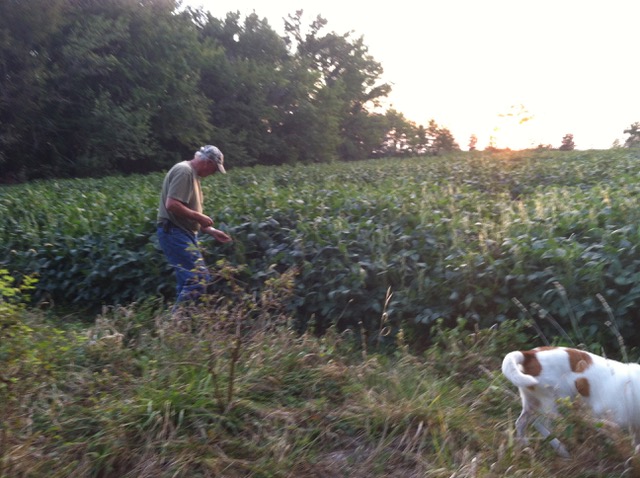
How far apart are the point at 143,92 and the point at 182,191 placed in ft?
82.5

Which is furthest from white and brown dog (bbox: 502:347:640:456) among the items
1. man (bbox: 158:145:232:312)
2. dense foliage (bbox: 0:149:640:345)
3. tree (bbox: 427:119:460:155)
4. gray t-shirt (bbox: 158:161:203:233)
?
tree (bbox: 427:119:460:155)

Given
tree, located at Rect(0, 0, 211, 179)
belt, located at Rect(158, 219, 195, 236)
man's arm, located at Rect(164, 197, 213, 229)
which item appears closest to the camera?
man's arm, located at Rect(164, 197, 213, 229)

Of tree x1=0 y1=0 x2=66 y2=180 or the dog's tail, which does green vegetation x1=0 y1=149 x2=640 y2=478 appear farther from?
tree x1=0 y1=0 x2=66 y2=180

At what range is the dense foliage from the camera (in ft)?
16.7

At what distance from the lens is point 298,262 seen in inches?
259

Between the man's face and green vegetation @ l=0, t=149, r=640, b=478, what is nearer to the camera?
green vegetation @ l=0, t=149, r=640, b=478

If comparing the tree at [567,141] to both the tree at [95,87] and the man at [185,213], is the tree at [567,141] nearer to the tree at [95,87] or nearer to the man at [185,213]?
the tree at [95,87]

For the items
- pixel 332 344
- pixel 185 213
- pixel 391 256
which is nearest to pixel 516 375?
pixel 332 344

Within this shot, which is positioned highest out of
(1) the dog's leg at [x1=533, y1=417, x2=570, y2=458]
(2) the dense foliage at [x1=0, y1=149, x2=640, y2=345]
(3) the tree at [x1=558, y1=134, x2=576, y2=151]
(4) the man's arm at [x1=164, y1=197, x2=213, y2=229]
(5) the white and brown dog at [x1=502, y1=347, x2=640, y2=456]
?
→ (3) the tree at [x1=558, y1=134, x2=576, y2=151]

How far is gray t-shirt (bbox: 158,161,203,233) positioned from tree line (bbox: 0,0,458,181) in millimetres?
22678

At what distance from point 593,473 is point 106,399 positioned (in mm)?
2815

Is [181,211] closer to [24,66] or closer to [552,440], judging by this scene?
[552,440]

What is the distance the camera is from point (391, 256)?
20.2 ft

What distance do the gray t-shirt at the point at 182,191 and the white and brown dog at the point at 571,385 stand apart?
3725 millimetres
